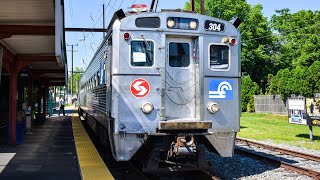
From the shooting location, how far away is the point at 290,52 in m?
51.2

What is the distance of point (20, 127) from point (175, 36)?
26.7ft

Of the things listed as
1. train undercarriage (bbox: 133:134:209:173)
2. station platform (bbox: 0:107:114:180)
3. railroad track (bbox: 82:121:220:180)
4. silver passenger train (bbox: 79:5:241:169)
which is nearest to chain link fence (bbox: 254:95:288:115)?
station platform (bbox: 0:107:114:180)

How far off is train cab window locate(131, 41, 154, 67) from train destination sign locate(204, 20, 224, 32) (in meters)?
1.18

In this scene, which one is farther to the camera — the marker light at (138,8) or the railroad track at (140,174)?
the railroad track at (140,174)

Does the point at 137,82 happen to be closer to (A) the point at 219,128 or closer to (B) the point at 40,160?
(A) the point at 219,128

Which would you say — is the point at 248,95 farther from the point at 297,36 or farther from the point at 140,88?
the point at 140,88

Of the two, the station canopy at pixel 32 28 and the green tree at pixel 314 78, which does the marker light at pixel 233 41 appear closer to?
the station canopy at pixel 32 28

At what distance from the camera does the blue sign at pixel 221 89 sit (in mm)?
7882

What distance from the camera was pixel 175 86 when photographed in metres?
7.77

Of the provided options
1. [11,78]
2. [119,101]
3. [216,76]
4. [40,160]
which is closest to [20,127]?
[11,78]

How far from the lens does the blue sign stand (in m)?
7.88

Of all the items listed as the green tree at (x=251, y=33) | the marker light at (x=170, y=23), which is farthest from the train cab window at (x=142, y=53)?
the green tree at (x=251, y=33)

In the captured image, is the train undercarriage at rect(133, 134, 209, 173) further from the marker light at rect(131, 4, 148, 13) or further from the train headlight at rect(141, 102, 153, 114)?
the marker light at rect(131, 4, 148, 13)

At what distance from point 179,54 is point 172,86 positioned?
658 mm
